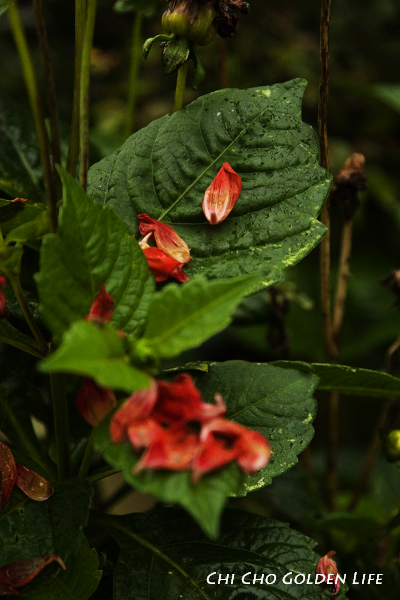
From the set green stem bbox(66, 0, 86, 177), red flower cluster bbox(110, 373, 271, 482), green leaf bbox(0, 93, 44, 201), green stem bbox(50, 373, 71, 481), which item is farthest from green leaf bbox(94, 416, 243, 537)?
green leaf bbox(0, 93, 44, 201)

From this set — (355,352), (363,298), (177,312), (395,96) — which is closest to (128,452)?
(177,312)

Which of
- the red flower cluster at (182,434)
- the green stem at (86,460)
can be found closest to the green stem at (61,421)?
the green stem at (86,460)

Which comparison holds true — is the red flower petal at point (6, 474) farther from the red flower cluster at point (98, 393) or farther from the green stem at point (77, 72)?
the green stem at point (77, 72)

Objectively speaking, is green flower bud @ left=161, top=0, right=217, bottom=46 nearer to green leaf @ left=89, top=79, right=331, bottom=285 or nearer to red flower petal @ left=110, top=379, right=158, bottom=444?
green leaf @ left=89, top=79, right=331, bottom=285

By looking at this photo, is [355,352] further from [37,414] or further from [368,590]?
[37,414]

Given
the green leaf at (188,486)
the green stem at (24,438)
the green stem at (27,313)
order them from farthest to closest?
1. the green stem at (24,438)
2. the green stem at (27,313)
3. the green leaf at (188,486)
